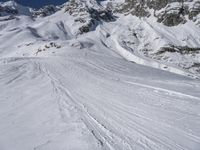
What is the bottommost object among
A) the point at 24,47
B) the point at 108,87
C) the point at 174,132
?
the point at 24,47

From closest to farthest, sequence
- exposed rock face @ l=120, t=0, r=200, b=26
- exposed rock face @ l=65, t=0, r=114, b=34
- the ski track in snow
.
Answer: the ski track in snow, exposed rock face @ l=120, t=0, r=200, b=26, exposed rock face @ l=65, t=0, r=114, b=34

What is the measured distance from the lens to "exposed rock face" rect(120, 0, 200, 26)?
9850 cm

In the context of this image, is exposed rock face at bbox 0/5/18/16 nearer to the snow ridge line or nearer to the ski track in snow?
the snow ridge line

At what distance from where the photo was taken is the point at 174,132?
8.55 metres

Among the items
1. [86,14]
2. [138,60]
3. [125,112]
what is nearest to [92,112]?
[125,112]

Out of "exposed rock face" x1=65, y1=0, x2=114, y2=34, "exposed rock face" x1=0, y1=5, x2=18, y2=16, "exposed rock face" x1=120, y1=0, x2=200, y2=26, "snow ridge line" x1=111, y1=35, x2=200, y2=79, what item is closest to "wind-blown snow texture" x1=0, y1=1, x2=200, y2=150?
"snow ridge line" x1=111, y1=35, x2=200, y2=79

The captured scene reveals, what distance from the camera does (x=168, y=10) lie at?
106000mm

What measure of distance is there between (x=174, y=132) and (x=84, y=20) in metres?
98.3

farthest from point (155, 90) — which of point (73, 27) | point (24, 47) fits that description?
point (73, 27)

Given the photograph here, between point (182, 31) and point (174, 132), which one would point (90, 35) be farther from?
point (174, 132)

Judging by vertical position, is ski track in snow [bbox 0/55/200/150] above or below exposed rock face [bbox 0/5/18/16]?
above

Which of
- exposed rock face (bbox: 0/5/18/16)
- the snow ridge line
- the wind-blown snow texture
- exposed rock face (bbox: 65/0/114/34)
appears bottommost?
the snow ridge line

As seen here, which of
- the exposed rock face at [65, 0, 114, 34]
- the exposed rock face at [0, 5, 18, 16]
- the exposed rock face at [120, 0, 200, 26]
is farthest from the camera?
the exposed rock face at [0, 5, 18, 16]

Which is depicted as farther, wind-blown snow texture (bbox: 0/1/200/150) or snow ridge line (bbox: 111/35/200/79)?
snow ridge line (bbox: 111/35/200/79)
